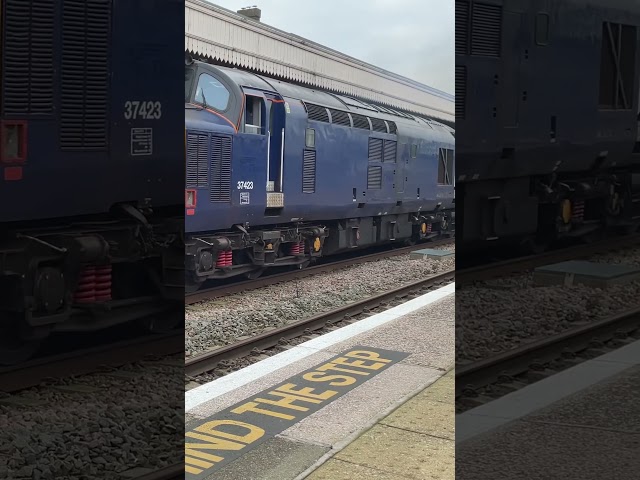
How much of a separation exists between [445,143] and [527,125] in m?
14.6

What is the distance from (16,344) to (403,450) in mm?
2712

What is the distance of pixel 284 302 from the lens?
876 centimetres

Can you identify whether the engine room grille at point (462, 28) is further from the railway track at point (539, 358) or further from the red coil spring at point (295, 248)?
the red coil spring at point (295, 248)

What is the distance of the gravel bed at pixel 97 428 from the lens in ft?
9.00

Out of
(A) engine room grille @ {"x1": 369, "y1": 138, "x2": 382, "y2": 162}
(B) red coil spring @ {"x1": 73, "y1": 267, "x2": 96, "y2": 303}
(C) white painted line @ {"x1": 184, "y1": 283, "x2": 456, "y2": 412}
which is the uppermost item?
(A) engine room grille @ {"x1": 369, "y1": 138, "x2": 382, "y2": 162}

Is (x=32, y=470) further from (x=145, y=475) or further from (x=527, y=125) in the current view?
(x=527, y=125)

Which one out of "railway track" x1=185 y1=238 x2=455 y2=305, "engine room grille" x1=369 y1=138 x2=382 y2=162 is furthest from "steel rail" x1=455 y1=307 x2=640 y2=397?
"engine room grille" x1=369 y1=138 x2=382 y2=162

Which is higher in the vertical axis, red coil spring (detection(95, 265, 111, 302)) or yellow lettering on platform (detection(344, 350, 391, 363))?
red coil spring (detection(95, 265, 111, 302))

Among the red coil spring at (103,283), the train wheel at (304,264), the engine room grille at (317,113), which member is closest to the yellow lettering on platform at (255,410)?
the red coil spring at (103,283)

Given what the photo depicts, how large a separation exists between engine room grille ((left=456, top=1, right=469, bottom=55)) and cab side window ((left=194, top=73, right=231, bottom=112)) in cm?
671

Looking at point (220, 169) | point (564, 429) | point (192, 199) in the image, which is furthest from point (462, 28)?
point (220, 169)

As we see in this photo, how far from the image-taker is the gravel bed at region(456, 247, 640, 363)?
249cm

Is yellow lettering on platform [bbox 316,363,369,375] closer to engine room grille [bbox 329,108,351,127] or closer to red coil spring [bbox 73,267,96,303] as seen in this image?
red coil spring [bbox 73,267,96,303]

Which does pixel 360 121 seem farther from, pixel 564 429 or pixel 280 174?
pixel 564 429
